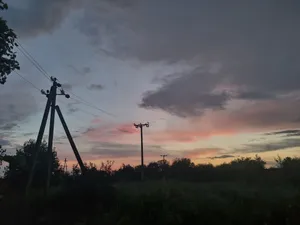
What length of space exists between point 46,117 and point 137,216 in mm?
9443

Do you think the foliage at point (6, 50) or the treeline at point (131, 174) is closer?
the foliage at point (6, 50)

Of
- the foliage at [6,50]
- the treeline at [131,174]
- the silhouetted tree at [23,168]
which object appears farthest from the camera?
the silhouetted tree at [23,168]

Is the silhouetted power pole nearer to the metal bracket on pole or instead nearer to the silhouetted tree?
the metal bracket on pole

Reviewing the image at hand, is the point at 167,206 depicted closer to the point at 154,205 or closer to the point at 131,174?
the point at 154,205

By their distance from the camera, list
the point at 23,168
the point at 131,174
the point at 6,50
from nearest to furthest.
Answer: the point at 6,50, the point at 23,168, the point at 131,174

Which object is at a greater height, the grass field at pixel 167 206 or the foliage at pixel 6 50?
the foliage at pixel 6 50

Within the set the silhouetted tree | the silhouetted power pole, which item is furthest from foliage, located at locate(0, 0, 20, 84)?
the silhouetted tree

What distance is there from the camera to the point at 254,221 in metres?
16.2

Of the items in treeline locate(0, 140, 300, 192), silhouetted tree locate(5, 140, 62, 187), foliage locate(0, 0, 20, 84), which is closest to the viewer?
foliage locate(0, 0, 20, 84)

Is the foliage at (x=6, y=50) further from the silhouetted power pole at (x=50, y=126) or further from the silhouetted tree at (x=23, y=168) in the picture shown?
the silhouetted tree at (x=23, y=168)

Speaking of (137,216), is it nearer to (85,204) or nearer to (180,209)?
(180,209)

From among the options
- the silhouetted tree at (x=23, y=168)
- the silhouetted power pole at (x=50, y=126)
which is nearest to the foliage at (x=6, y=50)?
the silhouetted power pole at (x=50, y=126)

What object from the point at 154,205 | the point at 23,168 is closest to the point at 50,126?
the point at 154,205

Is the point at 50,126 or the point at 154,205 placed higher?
the point at 50,126
